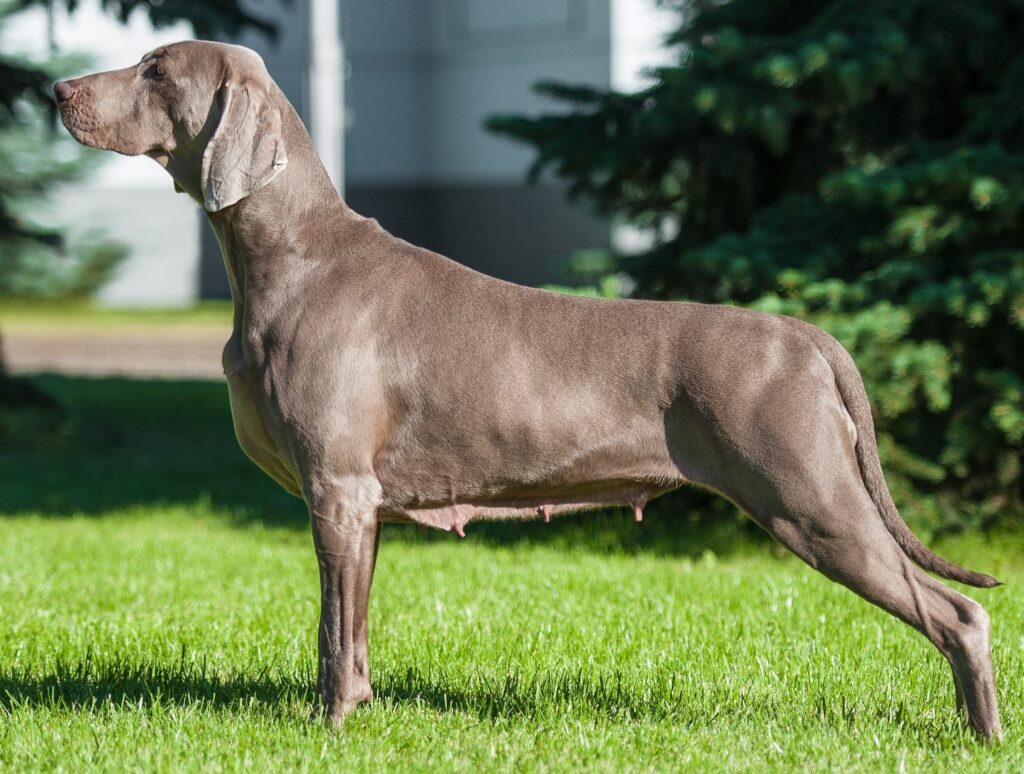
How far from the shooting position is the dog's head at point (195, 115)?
159 inches

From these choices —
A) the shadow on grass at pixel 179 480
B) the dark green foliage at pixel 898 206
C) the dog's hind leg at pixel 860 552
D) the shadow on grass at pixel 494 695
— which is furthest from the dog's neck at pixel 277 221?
the shadow on grass at pixel 179 480

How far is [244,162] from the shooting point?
13.3 feet

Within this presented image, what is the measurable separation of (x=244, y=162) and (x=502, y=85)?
21.6 meters

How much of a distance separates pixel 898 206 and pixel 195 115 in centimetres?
452

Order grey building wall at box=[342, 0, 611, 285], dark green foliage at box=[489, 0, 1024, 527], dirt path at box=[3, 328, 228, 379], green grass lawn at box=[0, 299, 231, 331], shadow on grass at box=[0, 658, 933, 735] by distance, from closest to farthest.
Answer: shadow on grass at box=[0, 658, 933, 735] → dark green foliage at box=[489, 0, 1024, 527] → dirt path at box=[3, 328, 228, 379] → green grass lawn at box=[0, 299, 231, 331] → grey building wall at box=[342, 0, 611, 285]

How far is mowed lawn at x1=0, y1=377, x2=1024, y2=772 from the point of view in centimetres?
409

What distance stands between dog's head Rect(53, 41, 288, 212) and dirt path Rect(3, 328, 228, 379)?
44.4 ft

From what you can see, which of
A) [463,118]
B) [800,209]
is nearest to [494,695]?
[800,209]

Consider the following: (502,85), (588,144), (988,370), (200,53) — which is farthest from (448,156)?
(200,53)

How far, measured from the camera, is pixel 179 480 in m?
10.6

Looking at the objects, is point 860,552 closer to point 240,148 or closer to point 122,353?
point 240,148

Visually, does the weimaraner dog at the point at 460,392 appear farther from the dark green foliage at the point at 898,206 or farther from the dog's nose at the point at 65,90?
the dark green foliage at the point at 898,206

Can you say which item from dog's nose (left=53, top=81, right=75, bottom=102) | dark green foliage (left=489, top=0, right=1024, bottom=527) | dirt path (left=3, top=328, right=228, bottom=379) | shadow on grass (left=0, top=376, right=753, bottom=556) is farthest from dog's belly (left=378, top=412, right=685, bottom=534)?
dirt path (left=3, top=328, right=228, bottom=379)

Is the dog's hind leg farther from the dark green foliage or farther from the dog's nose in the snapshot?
the dark green foliage
